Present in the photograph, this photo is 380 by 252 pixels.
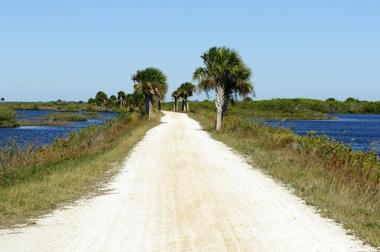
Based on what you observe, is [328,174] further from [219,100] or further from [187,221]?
[219,100]

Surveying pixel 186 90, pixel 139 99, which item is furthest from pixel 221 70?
pixel 186 90

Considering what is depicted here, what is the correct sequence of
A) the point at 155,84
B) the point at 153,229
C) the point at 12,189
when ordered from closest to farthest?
the point at 153,229
the point at 12,189
the point at 155,84

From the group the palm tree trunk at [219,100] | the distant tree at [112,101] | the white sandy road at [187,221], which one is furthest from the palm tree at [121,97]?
the white sandy road at [187,221]

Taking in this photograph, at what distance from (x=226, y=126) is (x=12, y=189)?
93.6 feet

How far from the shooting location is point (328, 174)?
1611cm

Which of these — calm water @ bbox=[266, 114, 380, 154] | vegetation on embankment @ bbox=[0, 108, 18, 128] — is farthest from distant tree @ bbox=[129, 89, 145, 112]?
vegetation on embankment @ bbox=[0, 108, 18, 128]

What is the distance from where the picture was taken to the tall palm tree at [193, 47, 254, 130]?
40.4m

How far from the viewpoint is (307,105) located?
158 m

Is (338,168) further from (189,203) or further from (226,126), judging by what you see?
(226,126)

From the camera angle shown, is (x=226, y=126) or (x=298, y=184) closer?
(x=298, y=184)

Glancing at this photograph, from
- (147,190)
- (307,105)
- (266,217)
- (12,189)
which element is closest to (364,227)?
(266,217)

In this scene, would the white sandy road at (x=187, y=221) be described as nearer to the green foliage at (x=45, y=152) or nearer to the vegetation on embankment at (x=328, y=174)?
the vegetation on embankment at (x=328, y=174)

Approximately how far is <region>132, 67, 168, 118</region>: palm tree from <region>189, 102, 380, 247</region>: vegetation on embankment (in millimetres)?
33559

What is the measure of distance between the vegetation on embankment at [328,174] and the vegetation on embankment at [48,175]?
17.4ft
